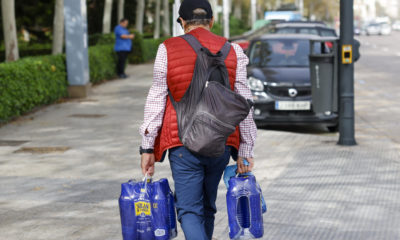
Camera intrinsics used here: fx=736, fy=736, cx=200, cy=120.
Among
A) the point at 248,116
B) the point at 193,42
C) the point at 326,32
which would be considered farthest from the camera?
the point at 326,32

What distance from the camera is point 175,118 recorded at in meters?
4.02

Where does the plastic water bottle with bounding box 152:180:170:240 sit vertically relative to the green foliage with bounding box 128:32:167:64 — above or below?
above

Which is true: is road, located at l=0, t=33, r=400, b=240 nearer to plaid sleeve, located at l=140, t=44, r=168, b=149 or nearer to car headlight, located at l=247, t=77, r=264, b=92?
car headlight, located at l=247, t=77, r=264, b=92

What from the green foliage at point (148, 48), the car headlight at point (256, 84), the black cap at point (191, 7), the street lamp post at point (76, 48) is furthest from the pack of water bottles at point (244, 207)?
the green foliage at point (148, 48)

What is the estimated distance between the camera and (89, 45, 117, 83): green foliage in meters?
18.8

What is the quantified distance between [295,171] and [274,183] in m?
0.70

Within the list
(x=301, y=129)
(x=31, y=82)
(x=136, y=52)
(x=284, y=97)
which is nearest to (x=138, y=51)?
(x=136, y=52)

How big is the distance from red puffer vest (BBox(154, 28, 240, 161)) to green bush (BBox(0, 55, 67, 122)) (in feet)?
26.8

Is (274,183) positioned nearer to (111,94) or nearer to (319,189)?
(319,189)

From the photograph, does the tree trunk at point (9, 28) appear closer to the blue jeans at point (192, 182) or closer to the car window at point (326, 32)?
the car window at point (326, 32)

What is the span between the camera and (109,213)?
245 inches

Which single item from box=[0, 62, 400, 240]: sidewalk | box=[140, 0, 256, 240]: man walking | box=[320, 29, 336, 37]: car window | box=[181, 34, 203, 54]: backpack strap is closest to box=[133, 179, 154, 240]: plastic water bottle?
box=[140, 0, 256, 240]: man walking

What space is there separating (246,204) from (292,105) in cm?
750

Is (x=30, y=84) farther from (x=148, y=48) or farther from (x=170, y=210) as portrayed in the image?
(x=148, y=48)
